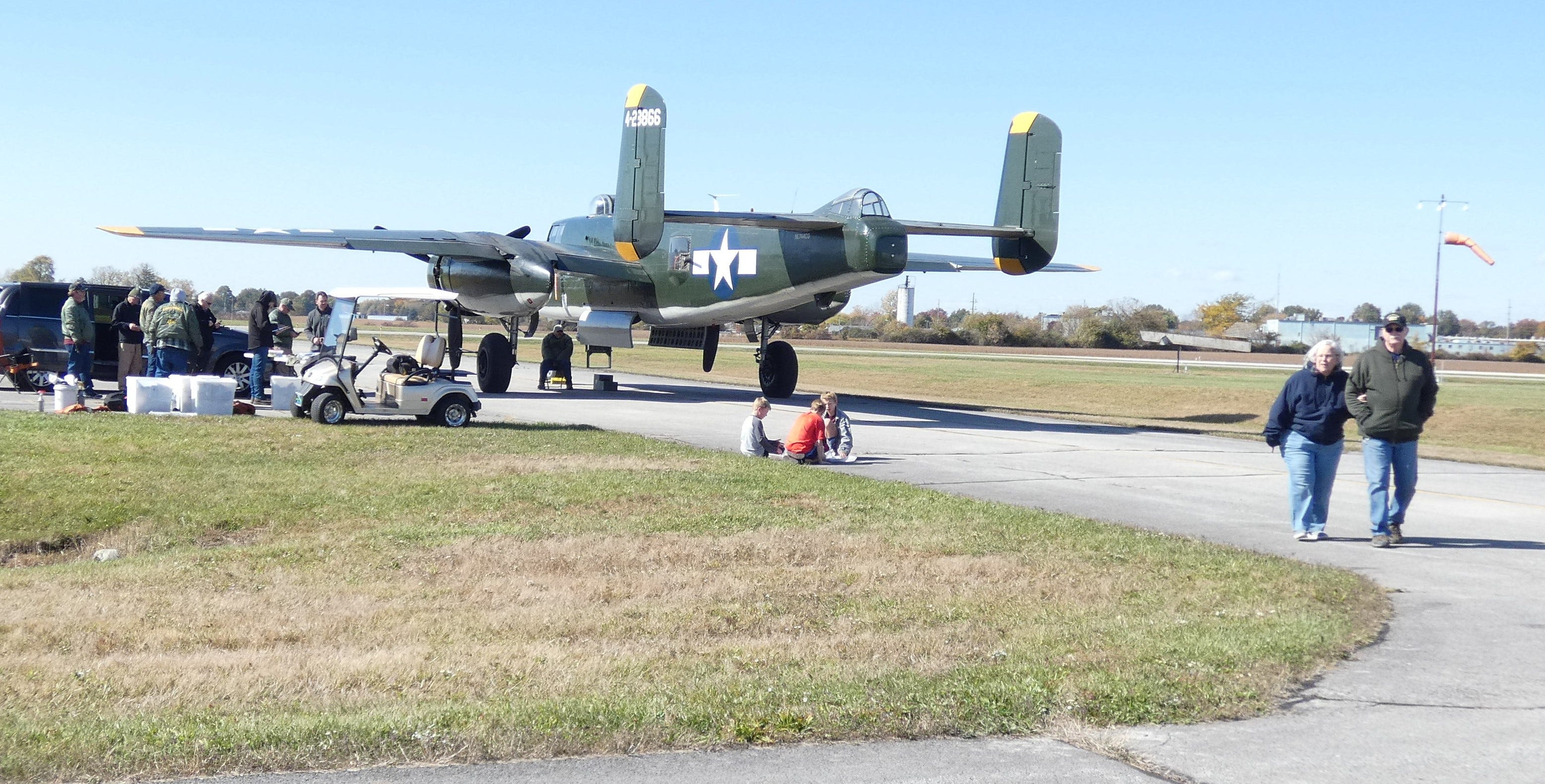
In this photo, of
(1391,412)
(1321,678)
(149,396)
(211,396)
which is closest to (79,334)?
(149,396)

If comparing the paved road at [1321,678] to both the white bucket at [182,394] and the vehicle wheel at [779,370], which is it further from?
the vehicle wheel at [779,370]

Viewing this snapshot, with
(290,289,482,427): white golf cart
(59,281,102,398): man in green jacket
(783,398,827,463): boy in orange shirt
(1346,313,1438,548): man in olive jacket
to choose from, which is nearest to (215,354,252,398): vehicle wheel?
(59,281,102,398): man in green jacket

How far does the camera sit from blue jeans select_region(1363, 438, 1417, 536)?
37.4 ft

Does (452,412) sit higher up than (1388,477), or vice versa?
(1388,477)

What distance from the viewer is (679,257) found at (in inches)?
1063

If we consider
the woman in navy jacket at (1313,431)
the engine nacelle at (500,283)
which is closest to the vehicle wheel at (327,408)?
the engine nacelle at (500,283)

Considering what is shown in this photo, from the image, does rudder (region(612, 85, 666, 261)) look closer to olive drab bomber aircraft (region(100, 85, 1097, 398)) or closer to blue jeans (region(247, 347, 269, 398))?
olive drab bomber aircraft (region(100, 85, 1097, 398))

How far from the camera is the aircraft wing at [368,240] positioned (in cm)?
2684

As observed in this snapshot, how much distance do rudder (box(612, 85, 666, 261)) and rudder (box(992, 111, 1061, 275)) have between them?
6.14 metres

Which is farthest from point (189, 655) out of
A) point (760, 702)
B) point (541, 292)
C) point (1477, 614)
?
point (541, 292)

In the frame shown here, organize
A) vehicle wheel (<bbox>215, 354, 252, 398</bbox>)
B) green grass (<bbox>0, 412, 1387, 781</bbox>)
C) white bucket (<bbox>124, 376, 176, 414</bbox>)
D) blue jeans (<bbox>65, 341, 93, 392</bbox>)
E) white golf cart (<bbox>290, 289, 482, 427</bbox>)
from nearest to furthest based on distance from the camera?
1. green grass (<bbox>0, 412, 1387, 781</bbox>)
2. white golf cart (<bbox>290, 289, 482, 427</bbox>)
3. white bucket (<bbox>124, 376, 176, 414</bbox>)
4. blue jeans (<bbox>65, 341, 93, 392</bbox>)
5. vehicle wheel (<bbox>215, 354, 252, 398</bbox>)

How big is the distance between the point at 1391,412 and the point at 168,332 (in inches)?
681

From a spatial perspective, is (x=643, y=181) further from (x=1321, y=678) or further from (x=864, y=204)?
(x=1321, y=678)

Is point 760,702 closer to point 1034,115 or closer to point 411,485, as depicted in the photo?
point 411,485
